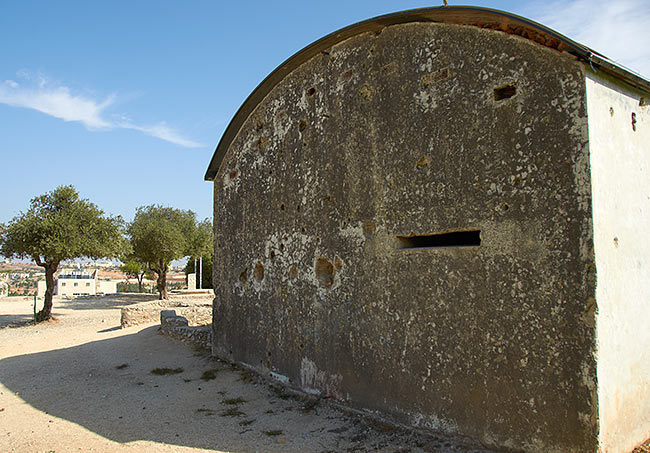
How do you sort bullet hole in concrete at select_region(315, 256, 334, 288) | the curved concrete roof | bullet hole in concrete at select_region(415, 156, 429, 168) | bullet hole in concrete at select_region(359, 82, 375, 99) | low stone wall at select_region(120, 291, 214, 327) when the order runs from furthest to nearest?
low stone wall at select_region(120, 291, 214, 327)
bullet hole in concrete at select_region(315, 256, 334, 288)
bullet hole in concrete at select_region(359, 82, 375, 99)
bullet hole in concrete at select_region(415, 156, 429, 168)
the curved concrete roof

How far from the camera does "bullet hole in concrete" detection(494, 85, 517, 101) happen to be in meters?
4.57

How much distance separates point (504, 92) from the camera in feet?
15.3

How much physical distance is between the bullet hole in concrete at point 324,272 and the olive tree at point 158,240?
19.3m

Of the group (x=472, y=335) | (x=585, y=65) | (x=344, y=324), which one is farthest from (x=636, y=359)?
(x=344, y=324)

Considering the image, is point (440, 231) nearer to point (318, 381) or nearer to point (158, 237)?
point (318, 381)

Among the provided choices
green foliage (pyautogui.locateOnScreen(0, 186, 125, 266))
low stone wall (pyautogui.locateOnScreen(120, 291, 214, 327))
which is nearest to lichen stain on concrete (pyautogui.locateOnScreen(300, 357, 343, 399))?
low stone wall (pyautogui.locateOnScreen(120, 291, 214, 327))

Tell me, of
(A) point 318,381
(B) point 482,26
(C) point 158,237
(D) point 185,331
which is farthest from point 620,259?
(C) point 158,237

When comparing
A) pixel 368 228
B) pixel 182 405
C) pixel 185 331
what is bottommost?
pixel 182 405

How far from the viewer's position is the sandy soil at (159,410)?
528 centimetres

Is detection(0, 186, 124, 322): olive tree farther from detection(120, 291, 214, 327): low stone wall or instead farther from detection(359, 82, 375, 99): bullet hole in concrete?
detection(359, 82, 375, 99): bullet hole in concrete

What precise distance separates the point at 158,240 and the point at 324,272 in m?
19.4

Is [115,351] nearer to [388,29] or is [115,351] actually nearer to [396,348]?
Result: [396,348]

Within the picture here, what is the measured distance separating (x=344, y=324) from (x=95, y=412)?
376cm

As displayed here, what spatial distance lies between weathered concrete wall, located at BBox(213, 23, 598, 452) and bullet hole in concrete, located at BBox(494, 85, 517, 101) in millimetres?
27
